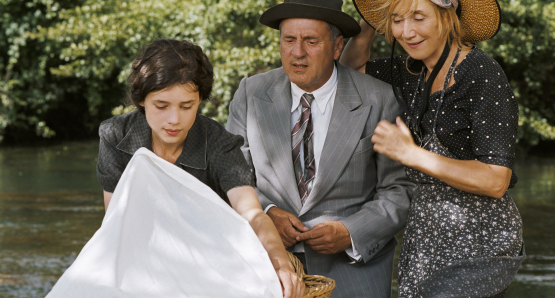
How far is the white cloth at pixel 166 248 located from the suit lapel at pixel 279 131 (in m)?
0.84

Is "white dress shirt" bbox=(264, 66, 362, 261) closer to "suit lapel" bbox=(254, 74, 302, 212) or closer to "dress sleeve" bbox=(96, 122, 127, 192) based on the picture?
"suit lapel" bbox=(254, 74, 302, 212)

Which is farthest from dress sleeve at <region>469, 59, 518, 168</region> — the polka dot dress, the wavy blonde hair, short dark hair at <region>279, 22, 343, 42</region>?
short dark hair at <region>279, 22, 343, 42</region>

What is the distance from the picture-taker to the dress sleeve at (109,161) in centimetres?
228

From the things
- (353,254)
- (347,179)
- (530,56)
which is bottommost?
(530,56)

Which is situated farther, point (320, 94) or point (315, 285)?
point (320, 94)

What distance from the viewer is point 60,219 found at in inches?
303

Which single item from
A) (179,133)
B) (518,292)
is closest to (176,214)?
(179,133)

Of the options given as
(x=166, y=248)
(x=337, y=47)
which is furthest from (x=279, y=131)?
(x=166, y=248)

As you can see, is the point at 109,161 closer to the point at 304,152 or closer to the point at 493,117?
the point at 304,152

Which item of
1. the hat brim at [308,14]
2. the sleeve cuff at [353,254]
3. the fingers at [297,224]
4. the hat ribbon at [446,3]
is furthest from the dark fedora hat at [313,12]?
the sleeve cuff at [353,254]

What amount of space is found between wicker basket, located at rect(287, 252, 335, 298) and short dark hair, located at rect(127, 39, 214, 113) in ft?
2.30

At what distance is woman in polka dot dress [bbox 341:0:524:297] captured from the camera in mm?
2189

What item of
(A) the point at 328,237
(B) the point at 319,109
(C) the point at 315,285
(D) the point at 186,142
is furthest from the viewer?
(B) the point at 319,109

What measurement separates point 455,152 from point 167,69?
1.06 meters
